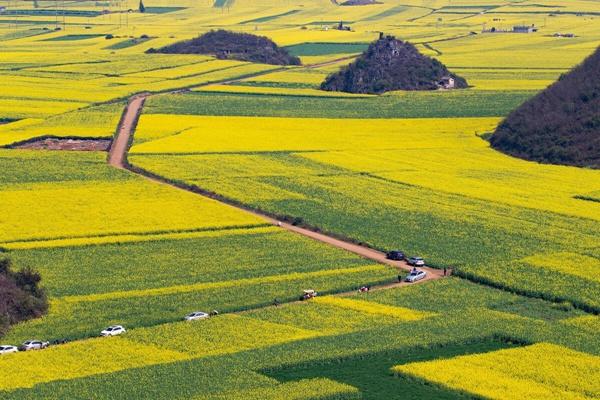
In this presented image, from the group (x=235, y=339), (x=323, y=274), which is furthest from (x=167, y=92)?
(x=235, y=339)

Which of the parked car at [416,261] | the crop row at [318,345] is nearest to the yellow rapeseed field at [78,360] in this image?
the crop row at [318,345]

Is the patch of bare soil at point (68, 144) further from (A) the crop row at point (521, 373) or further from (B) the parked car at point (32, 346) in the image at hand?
(A) the crop row at point (521, 373)

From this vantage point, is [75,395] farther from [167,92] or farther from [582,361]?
[167,92]

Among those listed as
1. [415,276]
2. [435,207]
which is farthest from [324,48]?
[415,276]

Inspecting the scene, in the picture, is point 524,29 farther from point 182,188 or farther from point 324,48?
point 182,188

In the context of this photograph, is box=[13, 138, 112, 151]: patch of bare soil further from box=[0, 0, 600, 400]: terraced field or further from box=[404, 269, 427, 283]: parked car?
box=[404, 269, 427, 283]: parked car

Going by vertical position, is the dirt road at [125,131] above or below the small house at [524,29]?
above
